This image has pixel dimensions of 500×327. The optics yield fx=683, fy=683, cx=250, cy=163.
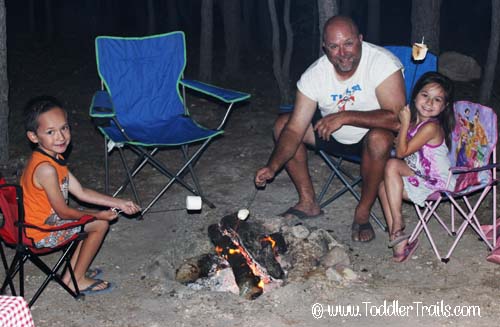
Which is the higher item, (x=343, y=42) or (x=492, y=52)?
(x=343, y=42)

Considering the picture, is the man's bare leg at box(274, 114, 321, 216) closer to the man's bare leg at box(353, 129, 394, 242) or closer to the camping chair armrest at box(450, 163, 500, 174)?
the man's bare leg at box(353, 129, 394, 242)

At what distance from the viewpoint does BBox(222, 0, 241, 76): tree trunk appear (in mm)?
8844

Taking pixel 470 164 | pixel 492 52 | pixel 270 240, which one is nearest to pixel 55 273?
pixel 270 240

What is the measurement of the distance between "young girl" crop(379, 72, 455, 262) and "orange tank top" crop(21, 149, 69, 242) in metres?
1.84

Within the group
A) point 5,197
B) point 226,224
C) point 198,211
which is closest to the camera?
point 5,197

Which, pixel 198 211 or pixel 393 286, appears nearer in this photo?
pixel 393 286

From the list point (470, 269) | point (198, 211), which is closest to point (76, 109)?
point (198, 211)

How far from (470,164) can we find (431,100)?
16.9 inches

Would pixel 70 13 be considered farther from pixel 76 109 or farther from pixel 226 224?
pixel 226 224

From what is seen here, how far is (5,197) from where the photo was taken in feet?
9.97

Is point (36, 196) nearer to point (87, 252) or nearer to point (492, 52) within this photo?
point (87, 252)

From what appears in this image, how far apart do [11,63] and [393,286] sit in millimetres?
Answer: 8067

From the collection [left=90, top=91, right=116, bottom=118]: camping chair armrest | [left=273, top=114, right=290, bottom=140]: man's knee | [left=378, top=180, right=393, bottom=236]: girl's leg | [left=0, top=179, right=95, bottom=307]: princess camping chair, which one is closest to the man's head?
[left=273, top=114, right=290, bottom=140]: man's knee

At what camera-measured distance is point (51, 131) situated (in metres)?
3.25
